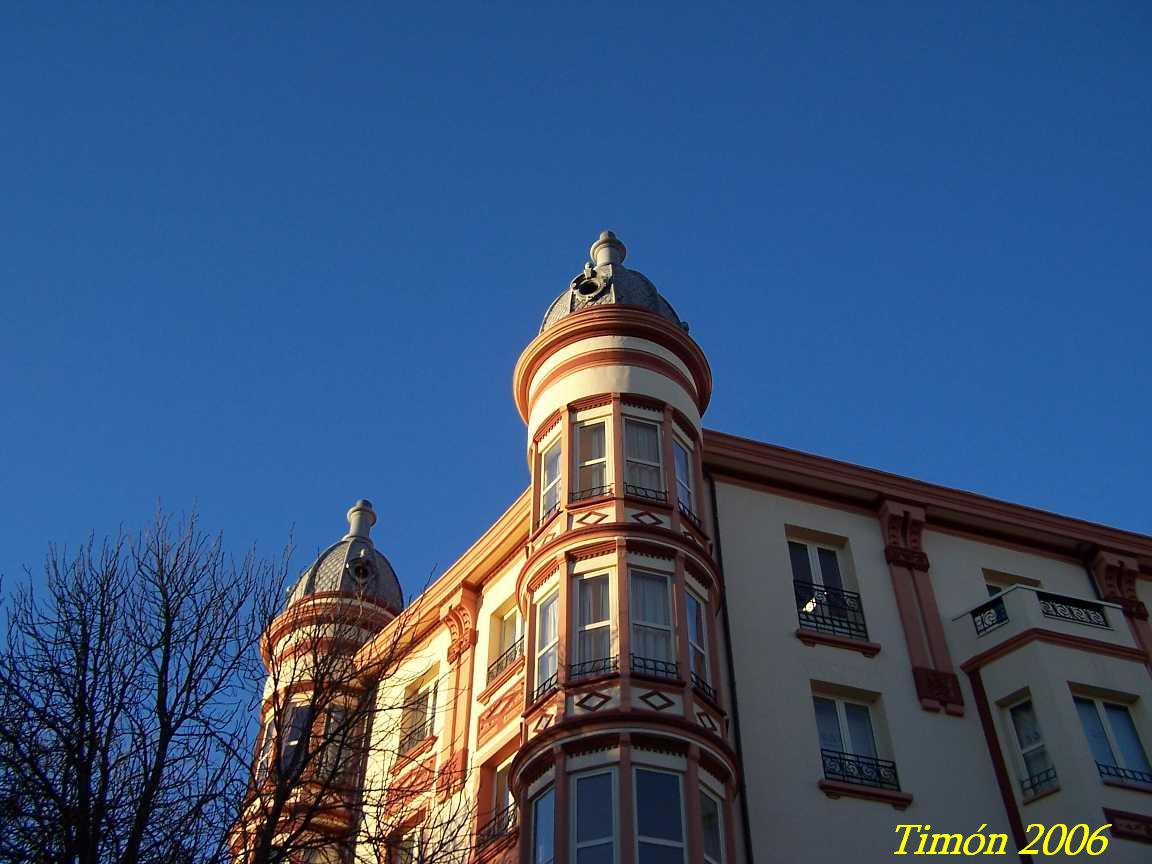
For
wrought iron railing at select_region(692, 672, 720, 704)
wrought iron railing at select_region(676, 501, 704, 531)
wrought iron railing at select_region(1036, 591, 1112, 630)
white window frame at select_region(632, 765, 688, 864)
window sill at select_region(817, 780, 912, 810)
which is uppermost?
wrought iron railing at select_region(676, 501, 704, 531)

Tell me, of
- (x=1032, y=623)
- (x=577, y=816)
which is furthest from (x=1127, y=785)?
(x=577, y=816)

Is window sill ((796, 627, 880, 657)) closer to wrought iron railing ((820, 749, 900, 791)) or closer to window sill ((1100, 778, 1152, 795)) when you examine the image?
wrought iron railing ((820, 749, 900, 791))

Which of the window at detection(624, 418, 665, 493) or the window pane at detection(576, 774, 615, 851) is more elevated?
the window at detection(624, 418, 665, 493)

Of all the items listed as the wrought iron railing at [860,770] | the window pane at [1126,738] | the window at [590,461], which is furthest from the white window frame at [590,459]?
the window pane at [1126,738]

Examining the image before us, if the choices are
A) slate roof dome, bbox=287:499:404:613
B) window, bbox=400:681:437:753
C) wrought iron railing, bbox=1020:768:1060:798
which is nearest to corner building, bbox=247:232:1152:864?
wrought iron railing, bbox=1020:768:1060:798

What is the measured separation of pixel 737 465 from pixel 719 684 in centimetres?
558

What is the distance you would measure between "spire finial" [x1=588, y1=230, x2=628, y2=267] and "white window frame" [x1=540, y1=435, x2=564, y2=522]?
5135 millimetres

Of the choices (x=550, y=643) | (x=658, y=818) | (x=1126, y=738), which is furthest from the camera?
(x=1126, y=738)

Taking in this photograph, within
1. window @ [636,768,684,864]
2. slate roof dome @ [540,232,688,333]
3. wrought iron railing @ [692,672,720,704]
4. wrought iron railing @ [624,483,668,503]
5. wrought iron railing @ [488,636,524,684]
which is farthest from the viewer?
slate roof dome @ [540,232,688,333]

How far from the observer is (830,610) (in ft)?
79.4

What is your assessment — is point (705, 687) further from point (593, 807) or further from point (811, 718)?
point (593, 807)

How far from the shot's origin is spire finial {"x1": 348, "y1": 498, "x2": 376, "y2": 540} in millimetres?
37219

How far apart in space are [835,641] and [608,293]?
878cm

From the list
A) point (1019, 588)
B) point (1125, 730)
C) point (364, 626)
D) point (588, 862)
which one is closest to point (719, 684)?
point (588, 862)
